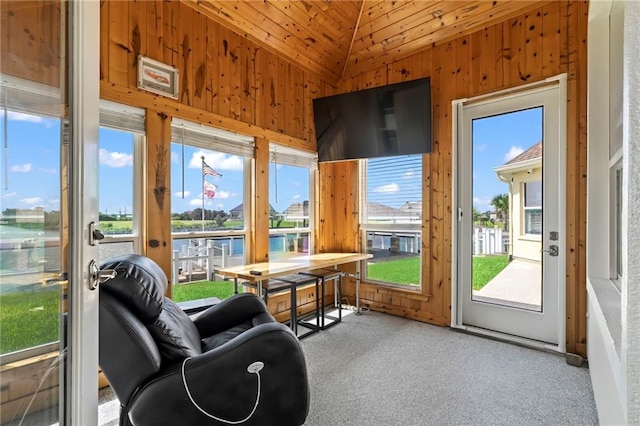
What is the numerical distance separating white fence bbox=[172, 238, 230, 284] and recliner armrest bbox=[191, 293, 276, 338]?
0.76 m

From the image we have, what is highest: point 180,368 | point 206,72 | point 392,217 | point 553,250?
point 206,72

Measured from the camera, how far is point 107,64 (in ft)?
7.23

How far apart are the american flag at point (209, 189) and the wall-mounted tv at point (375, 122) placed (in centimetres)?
152

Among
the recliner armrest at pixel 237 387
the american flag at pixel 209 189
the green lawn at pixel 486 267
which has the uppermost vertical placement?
the american flag at pixel 209 189

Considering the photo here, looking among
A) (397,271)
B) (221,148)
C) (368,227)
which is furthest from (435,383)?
(221,148)

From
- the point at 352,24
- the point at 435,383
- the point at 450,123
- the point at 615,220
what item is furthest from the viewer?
the point at 352,24

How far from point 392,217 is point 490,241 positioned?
3.69 ft

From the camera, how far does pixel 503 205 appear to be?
10.0ft

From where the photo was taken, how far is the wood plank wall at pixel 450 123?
2631 mm

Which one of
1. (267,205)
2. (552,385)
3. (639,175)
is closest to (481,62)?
(267,205)

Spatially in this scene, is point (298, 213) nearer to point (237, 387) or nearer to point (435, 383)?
point (435, 383)

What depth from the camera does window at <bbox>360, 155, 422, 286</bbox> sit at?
3.67m

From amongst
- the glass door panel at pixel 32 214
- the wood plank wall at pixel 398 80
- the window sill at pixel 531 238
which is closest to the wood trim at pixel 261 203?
the wood plank wall at pixel 398 80

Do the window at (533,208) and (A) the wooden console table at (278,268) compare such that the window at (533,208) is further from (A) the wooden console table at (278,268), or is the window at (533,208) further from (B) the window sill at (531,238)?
(A) the wooden console table at (278,268)
